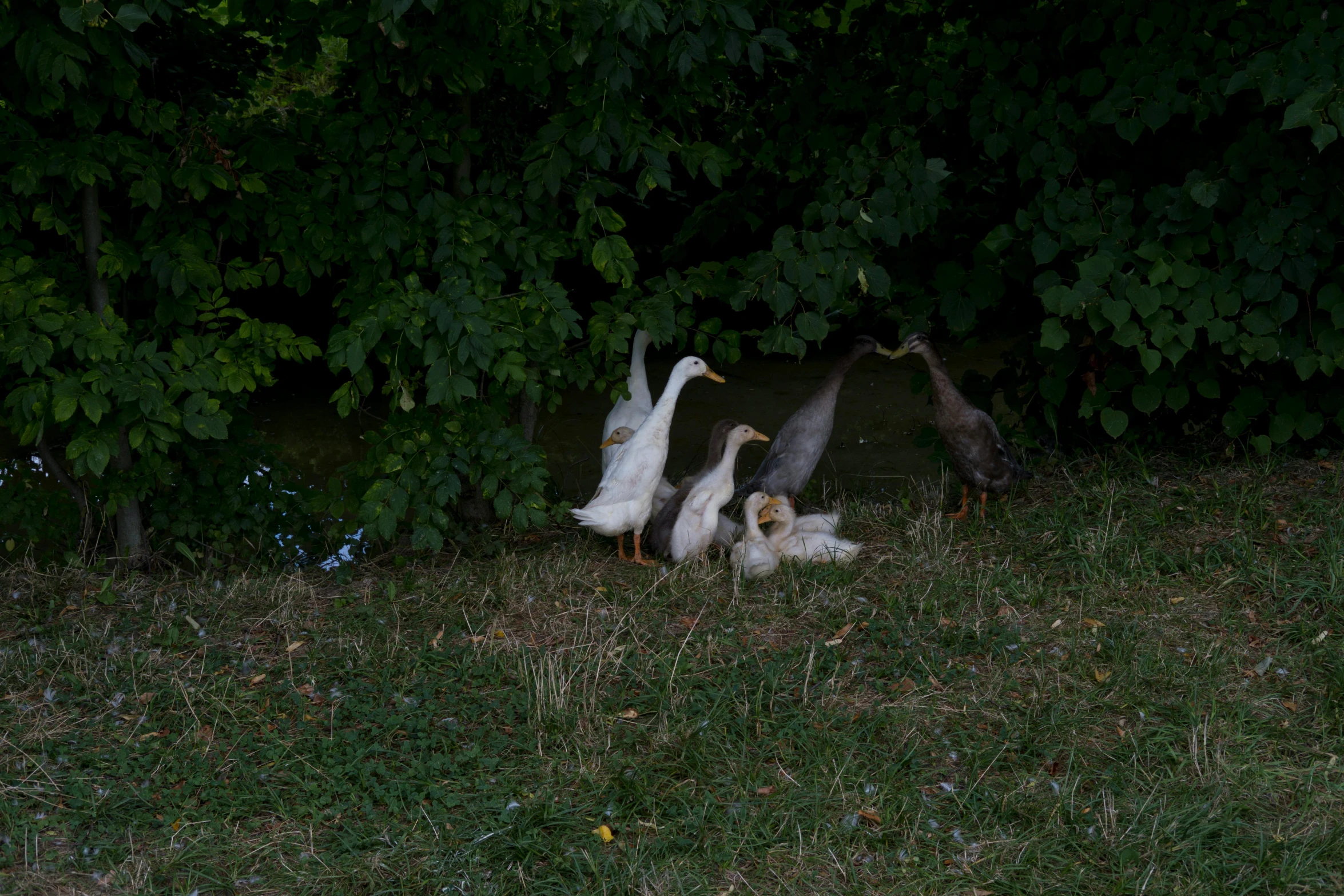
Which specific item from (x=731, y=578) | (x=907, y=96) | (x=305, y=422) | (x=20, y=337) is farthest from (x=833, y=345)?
(x=20, y=337)

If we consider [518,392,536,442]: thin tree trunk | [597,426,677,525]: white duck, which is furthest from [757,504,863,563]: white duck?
[518,392,536,442]: thin tree trunk

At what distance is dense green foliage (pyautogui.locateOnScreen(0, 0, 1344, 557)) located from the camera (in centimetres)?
441

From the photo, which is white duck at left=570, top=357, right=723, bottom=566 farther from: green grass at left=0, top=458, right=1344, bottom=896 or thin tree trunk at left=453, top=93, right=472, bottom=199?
thin tree trunk at left=453, top=93, right=472, bottom=199

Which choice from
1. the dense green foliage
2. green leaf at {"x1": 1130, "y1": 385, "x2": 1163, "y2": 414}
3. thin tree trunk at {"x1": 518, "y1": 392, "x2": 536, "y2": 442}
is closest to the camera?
the dense green foliage

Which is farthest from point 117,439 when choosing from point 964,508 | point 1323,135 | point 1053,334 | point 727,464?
point 1323,135

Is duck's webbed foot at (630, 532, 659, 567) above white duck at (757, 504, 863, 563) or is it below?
below

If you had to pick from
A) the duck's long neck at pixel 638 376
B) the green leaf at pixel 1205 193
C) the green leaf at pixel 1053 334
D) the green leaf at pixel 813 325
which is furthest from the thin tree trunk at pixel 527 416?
the green leaf at pixel 1205 193

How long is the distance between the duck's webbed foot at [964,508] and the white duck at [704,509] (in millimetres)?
965

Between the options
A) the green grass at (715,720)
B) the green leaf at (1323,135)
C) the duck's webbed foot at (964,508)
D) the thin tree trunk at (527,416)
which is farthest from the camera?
the thin tree trunk at (527,416)

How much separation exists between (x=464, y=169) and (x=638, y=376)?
1.25m

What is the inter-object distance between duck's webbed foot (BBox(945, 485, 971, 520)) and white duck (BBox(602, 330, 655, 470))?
1.39 m

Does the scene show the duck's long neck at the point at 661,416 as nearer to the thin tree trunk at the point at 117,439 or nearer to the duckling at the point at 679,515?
the duckling at the point at 679,515

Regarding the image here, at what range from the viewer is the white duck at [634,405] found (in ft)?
18.5

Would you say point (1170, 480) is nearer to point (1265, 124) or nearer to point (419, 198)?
point (1265, 124)
